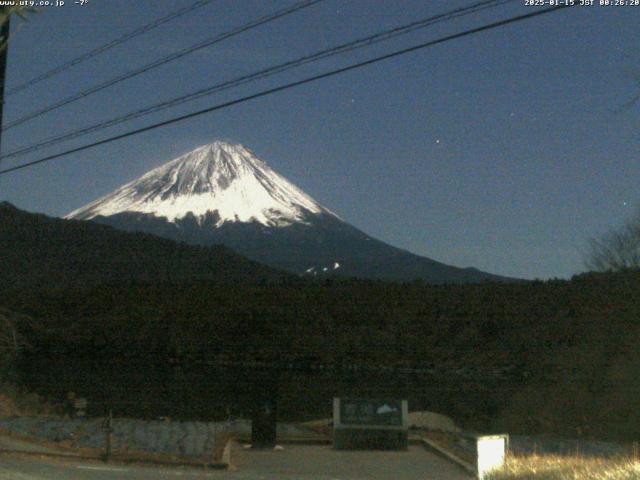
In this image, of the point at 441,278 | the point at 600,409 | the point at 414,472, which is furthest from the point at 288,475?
the point at 441,278

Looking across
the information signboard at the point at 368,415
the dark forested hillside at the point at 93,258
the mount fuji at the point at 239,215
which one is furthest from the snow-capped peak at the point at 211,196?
the information signboard at the point at 368,415

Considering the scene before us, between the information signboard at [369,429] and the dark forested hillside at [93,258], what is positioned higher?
the dark forested hillside at [93,258]

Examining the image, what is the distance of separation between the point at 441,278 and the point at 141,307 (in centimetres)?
6081

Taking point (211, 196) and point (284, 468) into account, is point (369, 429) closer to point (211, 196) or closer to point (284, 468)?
point (284, 468)

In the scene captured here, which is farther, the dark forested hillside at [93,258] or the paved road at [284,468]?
the dark forested hillside at [93,258]

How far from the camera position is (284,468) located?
15.1 metres

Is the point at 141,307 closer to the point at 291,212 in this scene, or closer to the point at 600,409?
the point at 600,409

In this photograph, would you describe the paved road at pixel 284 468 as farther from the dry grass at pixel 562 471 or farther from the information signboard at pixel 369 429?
the dry grass at pixel 562 471

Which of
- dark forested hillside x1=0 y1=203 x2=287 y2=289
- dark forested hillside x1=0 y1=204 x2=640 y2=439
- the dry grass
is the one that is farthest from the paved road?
dark forested hillside x1=0 y1=203 x2=287 y2=289

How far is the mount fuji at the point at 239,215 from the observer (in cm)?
12188

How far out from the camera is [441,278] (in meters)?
109

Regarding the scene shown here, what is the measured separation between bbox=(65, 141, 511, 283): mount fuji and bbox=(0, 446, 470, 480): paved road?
96.7 metres

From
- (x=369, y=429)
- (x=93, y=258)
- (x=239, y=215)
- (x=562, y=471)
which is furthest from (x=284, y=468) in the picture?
(x=239, y=215)

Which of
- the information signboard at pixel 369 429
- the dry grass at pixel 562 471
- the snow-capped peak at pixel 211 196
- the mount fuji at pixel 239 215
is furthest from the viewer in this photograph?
the snow-capped peak at pixel 211 196
